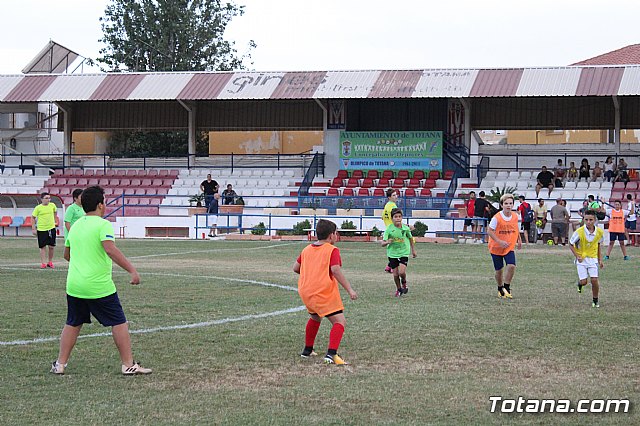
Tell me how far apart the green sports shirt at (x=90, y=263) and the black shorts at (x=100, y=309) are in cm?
5

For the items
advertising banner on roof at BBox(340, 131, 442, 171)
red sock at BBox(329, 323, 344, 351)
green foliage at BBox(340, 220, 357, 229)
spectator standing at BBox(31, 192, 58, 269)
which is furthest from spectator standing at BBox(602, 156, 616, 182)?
red sock at BBox(329, 323, 344, 351)

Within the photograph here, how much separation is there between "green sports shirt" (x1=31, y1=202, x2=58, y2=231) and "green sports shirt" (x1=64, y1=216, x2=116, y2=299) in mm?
13053

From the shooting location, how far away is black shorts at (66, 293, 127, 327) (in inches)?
340

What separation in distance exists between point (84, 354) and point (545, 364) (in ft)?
13.6

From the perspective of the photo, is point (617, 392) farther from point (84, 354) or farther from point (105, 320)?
point (84, 354)

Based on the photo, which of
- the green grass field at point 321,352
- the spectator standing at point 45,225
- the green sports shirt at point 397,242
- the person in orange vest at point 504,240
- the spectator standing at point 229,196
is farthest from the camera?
the spectator standing at point 229,196

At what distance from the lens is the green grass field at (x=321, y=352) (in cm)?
739

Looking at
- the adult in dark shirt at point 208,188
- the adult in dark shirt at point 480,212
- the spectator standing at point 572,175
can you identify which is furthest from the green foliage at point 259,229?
the spectator standing at point 572,175

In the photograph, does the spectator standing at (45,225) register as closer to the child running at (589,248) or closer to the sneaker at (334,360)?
the child running at (589,248)

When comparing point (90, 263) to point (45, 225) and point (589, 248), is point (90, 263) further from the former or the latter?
point (45, 225)

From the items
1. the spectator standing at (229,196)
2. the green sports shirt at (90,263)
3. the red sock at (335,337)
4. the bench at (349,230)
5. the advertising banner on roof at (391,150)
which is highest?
the advertising banner on roof at (391,150)

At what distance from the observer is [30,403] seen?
7594 mm

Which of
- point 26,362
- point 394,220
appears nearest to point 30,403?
point 26,362

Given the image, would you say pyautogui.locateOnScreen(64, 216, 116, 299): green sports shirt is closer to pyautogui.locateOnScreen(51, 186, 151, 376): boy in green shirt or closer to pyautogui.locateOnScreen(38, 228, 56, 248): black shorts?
pyautogui.locateOnScreen(51, 186, 151, 376): boy in green shirt
